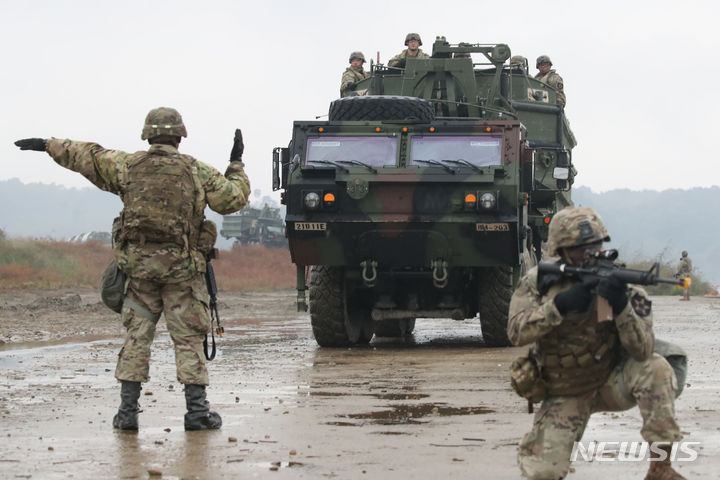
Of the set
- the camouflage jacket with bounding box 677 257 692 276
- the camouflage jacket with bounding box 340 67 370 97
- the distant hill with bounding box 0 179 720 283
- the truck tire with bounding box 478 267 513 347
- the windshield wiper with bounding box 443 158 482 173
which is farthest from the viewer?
the distant hill with bounding box 0 179 720 283

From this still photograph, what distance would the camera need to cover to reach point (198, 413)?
6.55 m

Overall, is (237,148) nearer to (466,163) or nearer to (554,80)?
(466,163)

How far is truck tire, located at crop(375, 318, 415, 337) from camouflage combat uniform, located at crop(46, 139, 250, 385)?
7.43 m

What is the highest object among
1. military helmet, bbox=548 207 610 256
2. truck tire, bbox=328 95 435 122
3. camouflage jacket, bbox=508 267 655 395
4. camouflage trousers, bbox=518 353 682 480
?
truck tire, bbox=328 95 435 122

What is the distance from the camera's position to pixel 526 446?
195 inches

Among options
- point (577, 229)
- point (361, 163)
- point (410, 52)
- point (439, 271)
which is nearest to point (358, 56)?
point (410, 52)

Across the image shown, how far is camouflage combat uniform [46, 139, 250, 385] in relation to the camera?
668 cm

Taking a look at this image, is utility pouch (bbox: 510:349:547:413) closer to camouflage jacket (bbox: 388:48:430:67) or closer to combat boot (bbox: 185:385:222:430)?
combat boot (bbox: 185:385:222:430)

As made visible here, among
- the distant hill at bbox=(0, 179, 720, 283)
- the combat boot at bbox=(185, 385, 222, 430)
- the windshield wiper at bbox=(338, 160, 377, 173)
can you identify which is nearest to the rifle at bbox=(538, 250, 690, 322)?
the combat boot at bbox=(185, 385, 222, 430)

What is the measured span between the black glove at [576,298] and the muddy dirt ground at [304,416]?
2.70 feet

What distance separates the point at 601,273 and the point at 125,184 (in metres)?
2.98

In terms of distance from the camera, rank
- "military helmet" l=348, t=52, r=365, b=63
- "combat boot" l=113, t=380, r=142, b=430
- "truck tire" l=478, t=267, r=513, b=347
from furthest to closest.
Answer: "military helmet" l=348, t=52, r=365, b=63
"truck tire" l=478, t=267, r=513, b=347
"combat boot" l=113, t=380, r=142, b=430

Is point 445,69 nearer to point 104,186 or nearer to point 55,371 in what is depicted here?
point 55,371

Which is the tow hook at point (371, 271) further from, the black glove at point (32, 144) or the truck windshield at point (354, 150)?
the black glove at point (32, 144)
